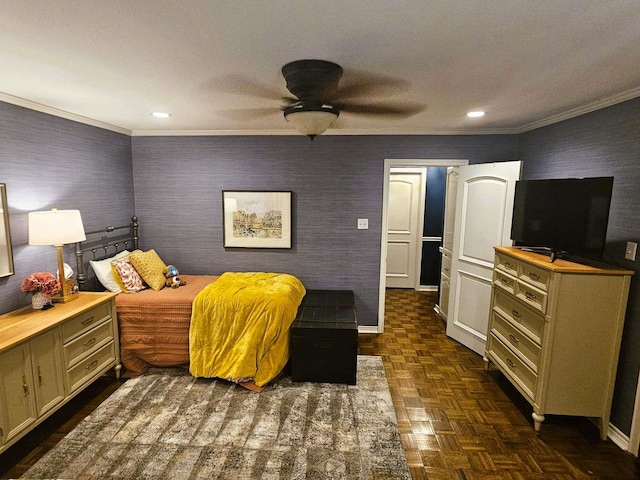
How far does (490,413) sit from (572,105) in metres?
2.41

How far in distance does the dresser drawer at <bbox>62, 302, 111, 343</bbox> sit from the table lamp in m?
0.23

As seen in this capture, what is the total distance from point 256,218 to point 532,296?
275 centimetres

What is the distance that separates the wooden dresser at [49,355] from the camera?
1.89 metres

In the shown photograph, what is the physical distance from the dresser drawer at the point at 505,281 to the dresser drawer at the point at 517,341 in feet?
0.85

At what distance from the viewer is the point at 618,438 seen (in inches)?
85.8

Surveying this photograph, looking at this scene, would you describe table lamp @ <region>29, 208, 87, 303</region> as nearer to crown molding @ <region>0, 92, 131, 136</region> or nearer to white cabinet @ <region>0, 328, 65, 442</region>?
white cabinet @ <region>0, 328, 65, 442</region>

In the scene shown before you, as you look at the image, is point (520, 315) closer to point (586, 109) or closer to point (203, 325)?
point (586, 109)

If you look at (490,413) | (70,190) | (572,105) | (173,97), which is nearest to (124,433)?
(70,190)

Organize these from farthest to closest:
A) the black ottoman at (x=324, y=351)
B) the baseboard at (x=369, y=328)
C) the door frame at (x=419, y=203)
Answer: the door frame at (x=419, y=203) < the baseboard at (x=369, y=328) < the black ottoman at (x=324, y=351)

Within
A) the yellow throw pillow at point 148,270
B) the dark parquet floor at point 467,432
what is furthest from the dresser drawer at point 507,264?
the yellow throw pillow at point 148,270

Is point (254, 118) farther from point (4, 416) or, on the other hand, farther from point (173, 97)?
point (4, 416)

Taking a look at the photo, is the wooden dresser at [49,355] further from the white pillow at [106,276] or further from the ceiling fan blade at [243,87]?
the ceiling fan blade at [243,87]

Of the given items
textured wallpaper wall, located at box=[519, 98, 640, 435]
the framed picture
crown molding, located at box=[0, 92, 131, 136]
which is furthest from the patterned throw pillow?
textured wallpaper wall, located at box=[519, 98, 640, 435]

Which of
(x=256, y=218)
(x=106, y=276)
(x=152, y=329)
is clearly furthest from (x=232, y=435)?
(x=256, y=218)
